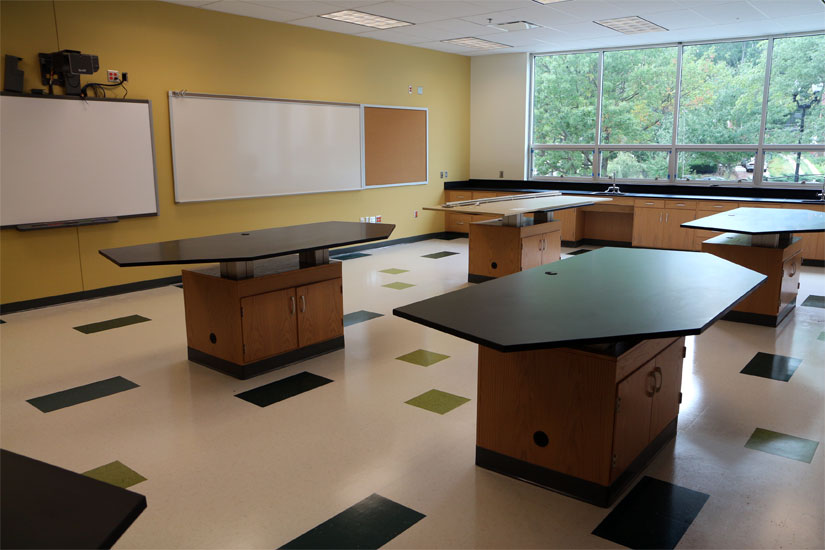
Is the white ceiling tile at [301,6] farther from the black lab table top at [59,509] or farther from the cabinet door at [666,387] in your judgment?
the black lab table top at [59,509]

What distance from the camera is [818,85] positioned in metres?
8.29

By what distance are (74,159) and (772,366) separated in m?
6.18

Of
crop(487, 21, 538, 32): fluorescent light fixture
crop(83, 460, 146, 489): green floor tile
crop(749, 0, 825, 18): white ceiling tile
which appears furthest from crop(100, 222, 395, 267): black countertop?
crop(749, 0, 825, 18): white ceiling tile

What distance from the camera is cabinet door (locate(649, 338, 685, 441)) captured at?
297 cm

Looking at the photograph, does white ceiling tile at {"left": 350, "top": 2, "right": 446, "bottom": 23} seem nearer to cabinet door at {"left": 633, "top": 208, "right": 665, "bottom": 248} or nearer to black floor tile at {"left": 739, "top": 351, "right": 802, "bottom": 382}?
cabinet door at {"left": 633, "top": 208, "right": 665, "bottom": 248}

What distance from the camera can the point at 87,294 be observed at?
6.23m

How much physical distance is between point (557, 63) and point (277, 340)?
768 centimetres

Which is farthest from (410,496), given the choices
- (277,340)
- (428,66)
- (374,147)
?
(428,66)

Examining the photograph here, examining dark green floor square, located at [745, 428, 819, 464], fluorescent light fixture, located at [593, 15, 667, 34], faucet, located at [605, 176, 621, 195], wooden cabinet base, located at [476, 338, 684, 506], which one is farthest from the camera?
faucet, located at [605, 176, 621, 195]

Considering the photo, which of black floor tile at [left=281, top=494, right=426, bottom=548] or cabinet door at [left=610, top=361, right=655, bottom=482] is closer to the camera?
black floor tile at [left=281, top=494, right=426, bottom=548]

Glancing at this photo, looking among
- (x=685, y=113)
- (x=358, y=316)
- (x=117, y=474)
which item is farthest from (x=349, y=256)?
(x=117, y=474)

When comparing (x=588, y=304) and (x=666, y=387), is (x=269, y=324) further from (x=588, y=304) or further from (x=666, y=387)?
(x=666, y=387)

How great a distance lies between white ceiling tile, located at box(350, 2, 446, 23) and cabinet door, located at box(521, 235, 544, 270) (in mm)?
2821

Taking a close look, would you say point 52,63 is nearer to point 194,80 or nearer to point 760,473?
point 194,80
